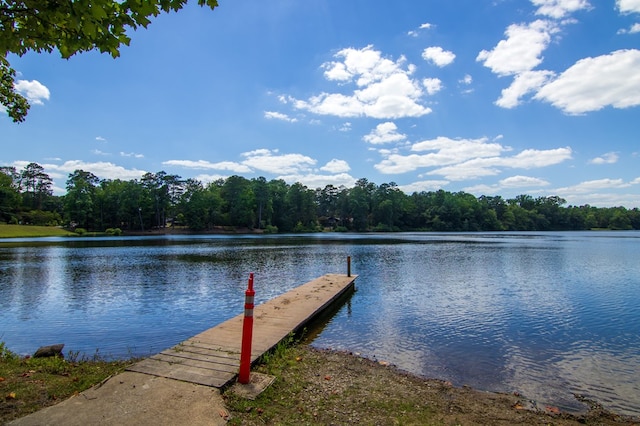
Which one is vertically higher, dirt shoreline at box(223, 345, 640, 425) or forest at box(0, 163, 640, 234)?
forest at box(0, 163, 640, 234)

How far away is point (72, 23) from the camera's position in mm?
3367

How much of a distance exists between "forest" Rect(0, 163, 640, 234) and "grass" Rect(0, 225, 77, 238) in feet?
23.9

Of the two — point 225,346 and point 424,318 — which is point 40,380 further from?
point 424,318

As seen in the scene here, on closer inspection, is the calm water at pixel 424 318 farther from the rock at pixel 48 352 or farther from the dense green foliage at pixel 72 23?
the dense green foliage at pixel 72 23

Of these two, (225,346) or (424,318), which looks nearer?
(225,346)

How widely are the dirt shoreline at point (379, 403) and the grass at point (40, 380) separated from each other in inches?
93.0

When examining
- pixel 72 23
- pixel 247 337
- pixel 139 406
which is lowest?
pixel 139 406

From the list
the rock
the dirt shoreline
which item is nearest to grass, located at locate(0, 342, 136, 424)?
the rock

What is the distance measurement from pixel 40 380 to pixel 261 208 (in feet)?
332

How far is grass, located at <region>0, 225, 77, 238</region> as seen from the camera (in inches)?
2761

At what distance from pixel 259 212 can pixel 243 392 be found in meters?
103

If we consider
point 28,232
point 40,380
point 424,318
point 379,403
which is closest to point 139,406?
point 40,380

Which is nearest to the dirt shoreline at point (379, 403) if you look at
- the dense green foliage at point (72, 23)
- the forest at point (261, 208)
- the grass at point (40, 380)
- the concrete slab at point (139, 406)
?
the concrete slab at point (139, 406)

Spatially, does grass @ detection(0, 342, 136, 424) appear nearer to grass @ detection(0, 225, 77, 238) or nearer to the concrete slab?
the concrete slab
